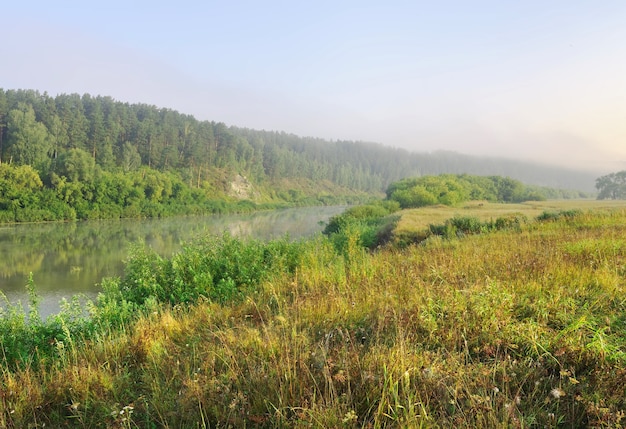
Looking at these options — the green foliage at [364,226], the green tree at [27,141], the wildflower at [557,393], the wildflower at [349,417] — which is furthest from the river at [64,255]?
the green tree at [27,141]

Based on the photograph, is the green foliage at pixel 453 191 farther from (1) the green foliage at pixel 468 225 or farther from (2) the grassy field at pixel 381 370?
(2) the grassy field at pixel 381 370

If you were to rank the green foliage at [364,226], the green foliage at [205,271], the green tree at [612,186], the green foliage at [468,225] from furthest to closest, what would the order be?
the green tree at [612,186] < the green foliage at [364,226] < the green foliage at [468,225] < the green foliage at [205,271]

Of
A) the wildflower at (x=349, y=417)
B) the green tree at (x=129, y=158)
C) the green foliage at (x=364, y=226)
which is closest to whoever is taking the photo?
the wildflower at (x=349, y=417)

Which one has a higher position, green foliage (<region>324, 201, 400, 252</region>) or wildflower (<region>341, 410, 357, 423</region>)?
wildflower (<region>341, 410, 357, 423</region>)

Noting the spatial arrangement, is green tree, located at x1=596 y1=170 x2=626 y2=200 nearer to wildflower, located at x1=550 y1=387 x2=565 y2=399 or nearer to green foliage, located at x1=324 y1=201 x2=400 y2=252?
green foliage, located at x1=324 y1=201 x2=400 y2=252

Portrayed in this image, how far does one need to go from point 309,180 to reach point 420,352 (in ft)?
561

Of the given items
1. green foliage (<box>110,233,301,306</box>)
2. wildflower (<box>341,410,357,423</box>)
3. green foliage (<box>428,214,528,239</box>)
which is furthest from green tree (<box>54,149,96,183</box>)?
wildflower (<box>341,410,357,423</box>)

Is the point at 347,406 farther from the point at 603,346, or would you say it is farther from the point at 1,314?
the point at 1,314

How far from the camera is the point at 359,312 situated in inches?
201

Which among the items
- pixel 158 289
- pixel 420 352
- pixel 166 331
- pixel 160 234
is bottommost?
→ pixel 160 234

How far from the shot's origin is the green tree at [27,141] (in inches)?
2751

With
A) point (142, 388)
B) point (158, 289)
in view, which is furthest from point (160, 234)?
point (142, 388)

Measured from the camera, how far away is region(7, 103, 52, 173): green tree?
229 ft

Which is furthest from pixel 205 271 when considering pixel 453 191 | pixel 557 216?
pixel 453 191
